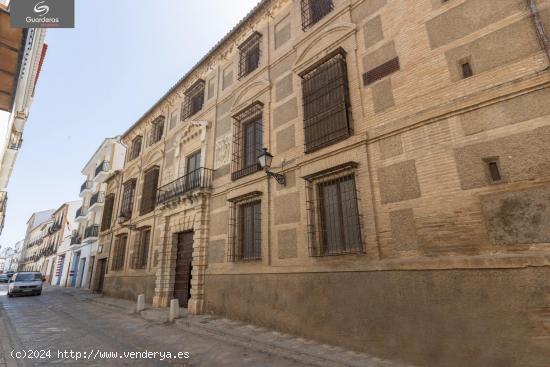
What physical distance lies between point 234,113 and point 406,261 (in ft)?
24.8

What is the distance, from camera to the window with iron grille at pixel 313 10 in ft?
27.5

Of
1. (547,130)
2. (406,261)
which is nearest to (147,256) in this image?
(406,261)

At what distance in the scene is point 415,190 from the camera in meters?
5.31

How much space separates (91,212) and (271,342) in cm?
2453

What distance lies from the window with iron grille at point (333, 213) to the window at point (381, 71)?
204 cm

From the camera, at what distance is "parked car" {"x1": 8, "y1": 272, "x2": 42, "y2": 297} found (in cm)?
1680

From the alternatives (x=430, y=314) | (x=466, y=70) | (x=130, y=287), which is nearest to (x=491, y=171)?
(x=466, y=70)

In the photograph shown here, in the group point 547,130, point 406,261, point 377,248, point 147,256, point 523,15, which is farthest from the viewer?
point 147,256

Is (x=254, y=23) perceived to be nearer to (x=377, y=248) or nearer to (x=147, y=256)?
(x=377, y=248)

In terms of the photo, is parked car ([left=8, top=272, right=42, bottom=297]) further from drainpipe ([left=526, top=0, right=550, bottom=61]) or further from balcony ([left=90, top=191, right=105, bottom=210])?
drainpipe ([left=526, top=0, right=550, bottom=61])

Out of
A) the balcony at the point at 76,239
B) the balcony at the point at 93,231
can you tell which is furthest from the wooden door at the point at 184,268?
the balcony at the point at 76,239

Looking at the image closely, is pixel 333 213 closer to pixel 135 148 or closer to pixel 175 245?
pixel 175 245

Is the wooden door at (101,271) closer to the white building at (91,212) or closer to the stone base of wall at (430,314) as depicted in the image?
the white building at (91,212)

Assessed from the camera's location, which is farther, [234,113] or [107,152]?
[107,152]
